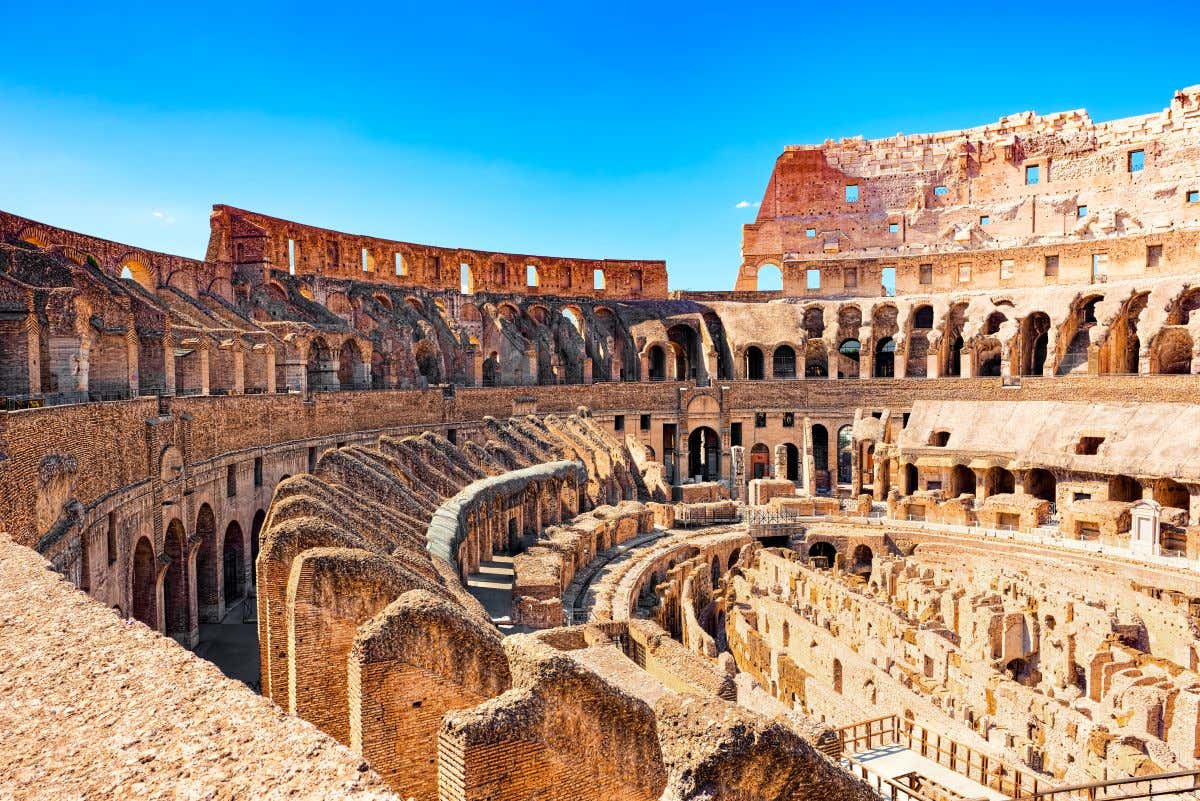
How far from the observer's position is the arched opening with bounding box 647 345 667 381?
46.0 m

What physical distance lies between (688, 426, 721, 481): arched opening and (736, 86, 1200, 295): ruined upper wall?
997 centimetres

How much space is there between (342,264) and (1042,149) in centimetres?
3950

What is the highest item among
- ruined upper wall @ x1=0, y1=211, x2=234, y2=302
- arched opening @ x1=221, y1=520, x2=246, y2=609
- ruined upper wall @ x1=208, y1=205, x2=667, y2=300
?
ruined upper wall @ x1=208, y1=205, x2=667, y2=300

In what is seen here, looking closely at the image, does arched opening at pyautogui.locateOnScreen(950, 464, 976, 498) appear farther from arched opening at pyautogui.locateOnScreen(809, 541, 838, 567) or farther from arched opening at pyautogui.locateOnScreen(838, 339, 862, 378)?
arched opening at pyautogui.locateOnScreen(838, 339, 862, 378)

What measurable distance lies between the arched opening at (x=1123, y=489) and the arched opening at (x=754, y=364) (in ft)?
63.8

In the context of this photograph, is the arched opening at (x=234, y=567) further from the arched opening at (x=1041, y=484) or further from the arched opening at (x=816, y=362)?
the arched opening at (x=816, y=362)

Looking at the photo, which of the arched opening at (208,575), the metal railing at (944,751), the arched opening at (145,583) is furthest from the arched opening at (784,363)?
the arched opening at (145,583)

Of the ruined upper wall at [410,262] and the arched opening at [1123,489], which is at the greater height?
the ruined upper wall at [410,262]

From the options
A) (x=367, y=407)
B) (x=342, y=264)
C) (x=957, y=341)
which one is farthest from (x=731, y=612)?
(x=957, y=341)

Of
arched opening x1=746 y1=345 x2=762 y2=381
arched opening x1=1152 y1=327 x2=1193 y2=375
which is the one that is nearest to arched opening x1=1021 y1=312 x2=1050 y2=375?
arched opening x1=1152 y1=327 x2=1193 y2=375

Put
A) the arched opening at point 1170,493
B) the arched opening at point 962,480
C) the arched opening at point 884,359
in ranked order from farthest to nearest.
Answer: the arched opening at point 884,359 → the arched opening at point 962,480 → the arched opening at point 1170,493

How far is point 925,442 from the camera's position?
3381 cm

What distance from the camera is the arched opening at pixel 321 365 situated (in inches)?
1132

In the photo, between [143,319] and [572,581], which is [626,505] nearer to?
[572,581]
